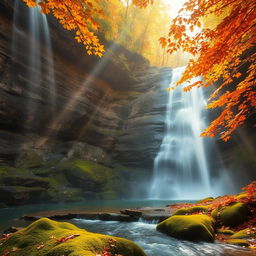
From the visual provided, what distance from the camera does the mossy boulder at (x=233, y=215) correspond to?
6.33 meters

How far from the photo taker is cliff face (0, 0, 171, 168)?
19.8m

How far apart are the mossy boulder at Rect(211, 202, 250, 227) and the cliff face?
59.5ft

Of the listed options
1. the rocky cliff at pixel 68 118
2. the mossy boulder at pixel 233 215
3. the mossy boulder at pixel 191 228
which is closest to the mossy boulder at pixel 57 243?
the mossy boulder at pixel 191 228

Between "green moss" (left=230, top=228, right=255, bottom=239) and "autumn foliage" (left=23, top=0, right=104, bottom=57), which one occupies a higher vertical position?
"autumn foliage" (left=23, top=0, right=104, bottom=57)

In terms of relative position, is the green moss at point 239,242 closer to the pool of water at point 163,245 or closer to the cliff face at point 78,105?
the pool of water at point 163,245

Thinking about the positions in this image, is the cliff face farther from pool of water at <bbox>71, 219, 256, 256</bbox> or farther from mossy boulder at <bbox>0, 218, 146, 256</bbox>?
mossy boulder at <bbox>0, 218, 146, 256</bbox>

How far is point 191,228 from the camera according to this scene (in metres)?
5.61

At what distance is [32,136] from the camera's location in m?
21.9

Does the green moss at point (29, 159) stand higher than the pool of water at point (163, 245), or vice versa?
the green moss at point (29, 159)

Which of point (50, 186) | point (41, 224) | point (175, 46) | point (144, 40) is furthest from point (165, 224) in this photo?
point (144, 40)

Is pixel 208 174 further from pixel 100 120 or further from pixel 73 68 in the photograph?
pixel 73 68

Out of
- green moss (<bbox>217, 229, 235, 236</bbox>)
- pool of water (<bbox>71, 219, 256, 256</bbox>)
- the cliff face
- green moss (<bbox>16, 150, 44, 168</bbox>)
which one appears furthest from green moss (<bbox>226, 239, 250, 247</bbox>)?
the cliff face

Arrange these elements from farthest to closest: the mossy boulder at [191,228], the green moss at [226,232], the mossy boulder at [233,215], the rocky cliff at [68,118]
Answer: the rocky cliff at [68,118] → the mossy boulder at [233,215] → the green moss at [226,232] → the mossy boulder at [191,228]

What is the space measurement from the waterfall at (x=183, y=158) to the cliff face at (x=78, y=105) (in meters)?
1.52
